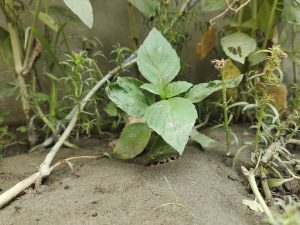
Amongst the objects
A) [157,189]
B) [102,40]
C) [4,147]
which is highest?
[102,40]

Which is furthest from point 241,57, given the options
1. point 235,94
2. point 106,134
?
point 106,134

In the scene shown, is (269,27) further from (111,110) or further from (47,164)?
(47,164)

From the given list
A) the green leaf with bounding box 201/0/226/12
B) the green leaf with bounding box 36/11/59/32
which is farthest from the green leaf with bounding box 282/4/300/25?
the green leaf with bounding box 36/11/59/32

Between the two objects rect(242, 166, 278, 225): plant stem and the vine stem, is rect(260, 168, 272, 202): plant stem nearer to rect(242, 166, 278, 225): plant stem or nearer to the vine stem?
rect(242, 166, 278, 225): plant stem

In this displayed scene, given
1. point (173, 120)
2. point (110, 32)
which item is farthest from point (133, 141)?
point (110, 32)

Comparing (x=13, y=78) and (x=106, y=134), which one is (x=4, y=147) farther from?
(x=106, y=134)

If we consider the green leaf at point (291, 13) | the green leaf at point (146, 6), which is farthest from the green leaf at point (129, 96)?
the green leaf at point (291, 13)
